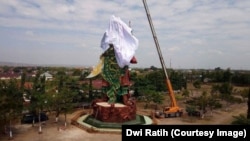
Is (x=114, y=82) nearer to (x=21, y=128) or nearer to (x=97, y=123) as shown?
(x=97, y=123)

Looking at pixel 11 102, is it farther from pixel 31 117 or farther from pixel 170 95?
pixel 170 95

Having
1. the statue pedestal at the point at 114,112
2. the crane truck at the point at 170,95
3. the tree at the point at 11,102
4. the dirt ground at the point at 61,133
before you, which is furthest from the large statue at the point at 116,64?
the tree at the point at 11,102

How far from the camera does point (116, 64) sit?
108 ft

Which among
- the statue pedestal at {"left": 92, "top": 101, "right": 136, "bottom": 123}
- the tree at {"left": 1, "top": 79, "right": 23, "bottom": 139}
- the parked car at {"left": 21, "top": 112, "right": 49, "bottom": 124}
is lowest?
the parked car at {"left": 21, "top": 112, "right": 49, "bottom": 124}

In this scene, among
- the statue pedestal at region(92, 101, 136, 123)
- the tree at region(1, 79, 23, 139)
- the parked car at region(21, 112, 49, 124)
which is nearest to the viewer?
the tree at region(1, 79, 23, 139)

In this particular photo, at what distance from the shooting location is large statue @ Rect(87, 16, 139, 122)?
3244 centimetres

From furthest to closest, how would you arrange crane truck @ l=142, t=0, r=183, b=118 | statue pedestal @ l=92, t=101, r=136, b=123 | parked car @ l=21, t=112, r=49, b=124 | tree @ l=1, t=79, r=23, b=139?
crane truck @ l=142, t=0, r=183, b=118, parked car @ l=21, t=112, r=49, b=124, statue pedestal @ l=92, t=101, r=136, b=123, tree @ l=1, t=79, r=23, b=139

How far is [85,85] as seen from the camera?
1748 inches

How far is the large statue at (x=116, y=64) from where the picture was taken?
3244 cm

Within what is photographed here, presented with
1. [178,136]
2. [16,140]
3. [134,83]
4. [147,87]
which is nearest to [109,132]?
[16,140]

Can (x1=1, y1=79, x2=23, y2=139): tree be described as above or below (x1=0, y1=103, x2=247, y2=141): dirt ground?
above

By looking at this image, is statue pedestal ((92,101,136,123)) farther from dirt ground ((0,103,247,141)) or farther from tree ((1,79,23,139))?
tree ((1,79,23,139))

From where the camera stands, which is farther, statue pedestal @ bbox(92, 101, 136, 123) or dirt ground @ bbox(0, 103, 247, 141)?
statue pedestal @ bbox(92, 101, 136, 123)

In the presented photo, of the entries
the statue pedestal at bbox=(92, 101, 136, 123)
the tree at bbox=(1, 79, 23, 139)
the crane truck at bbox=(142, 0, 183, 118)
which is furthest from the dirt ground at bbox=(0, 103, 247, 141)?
the statue pedestal at bbox=(92, 101, 136, 123)
